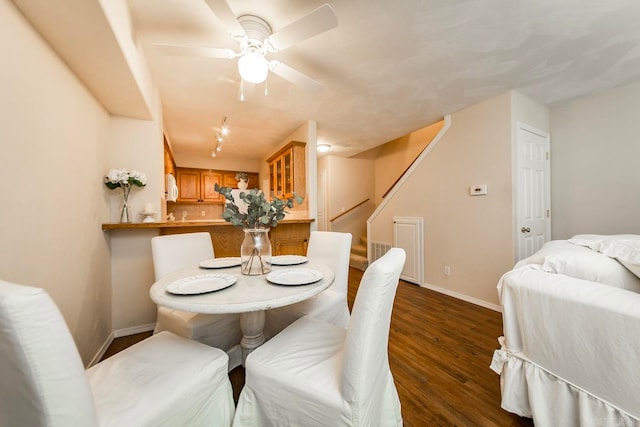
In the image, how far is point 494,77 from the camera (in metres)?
2.16

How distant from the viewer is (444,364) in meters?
1.61

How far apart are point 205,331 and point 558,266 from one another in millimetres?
1920

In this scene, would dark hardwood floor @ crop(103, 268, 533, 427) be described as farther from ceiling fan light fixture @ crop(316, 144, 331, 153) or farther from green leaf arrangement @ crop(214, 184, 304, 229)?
ceiling fan light fixture @ crop(316, 144, 331, 153)

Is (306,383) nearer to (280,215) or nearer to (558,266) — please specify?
(280,215)

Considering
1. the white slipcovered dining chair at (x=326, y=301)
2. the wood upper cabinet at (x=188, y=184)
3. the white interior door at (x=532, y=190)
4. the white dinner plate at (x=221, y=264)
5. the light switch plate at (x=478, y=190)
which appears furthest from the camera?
the wood upper cabinet at (x=188, y=184)

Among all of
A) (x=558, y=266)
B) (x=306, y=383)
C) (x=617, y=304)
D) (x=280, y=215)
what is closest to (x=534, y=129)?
(x=558, y=266)

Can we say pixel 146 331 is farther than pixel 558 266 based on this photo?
Yes

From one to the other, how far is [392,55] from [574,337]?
200 centimetres

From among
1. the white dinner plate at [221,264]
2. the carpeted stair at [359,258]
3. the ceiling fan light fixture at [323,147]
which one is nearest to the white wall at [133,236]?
the white dinner plate at [221,264]

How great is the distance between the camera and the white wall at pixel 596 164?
2.31m

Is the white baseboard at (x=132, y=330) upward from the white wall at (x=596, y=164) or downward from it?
downward

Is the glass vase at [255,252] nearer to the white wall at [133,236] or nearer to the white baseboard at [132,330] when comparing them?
the white wall at [133,236]

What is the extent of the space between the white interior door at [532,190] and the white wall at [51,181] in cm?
365

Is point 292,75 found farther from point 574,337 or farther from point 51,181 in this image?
point 574,337
